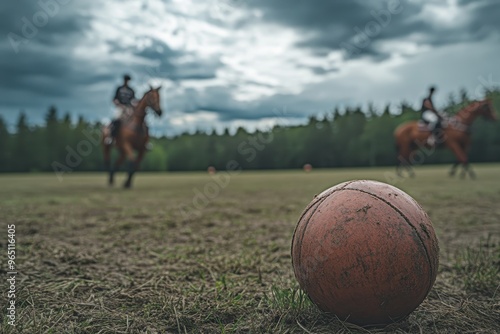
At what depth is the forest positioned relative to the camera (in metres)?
67.9

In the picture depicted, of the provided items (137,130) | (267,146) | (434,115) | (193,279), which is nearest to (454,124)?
(434,115)

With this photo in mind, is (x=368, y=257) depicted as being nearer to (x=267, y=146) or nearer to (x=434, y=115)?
(x=434, y=115)

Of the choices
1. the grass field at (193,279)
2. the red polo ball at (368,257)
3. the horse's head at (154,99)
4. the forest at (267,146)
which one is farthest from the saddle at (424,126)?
the forest at (267,146)

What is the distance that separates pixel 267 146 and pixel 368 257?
7944 cm

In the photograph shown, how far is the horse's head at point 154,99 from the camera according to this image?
14.6m

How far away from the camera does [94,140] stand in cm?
6725

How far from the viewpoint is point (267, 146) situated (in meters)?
81.9

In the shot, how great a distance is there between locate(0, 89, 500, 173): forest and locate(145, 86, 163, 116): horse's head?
53375mm

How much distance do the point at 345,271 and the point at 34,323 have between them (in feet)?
7.01

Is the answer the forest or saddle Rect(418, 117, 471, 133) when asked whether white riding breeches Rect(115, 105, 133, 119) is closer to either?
saddle Rect(418, 117, 471, 133)

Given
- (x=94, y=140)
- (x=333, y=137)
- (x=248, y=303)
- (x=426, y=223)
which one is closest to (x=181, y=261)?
(x=248, y=303)

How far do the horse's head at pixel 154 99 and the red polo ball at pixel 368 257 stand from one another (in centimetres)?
1261

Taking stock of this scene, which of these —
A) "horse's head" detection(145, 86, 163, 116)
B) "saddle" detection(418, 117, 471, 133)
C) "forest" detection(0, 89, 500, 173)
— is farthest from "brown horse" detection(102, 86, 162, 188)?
"forest" detection(0, 89, 500, 173)

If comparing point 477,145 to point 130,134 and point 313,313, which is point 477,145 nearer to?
point 130,134
